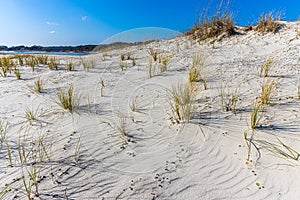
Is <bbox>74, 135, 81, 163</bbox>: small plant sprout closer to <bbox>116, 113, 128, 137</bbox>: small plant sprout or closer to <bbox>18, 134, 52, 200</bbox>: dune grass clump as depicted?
<bbox>18, 134, 52, 200</bbox>: dune grass clump

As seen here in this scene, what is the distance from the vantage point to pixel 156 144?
2447mm

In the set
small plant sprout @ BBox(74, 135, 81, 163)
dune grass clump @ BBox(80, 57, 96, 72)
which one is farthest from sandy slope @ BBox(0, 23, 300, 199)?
dune grass clump @ BBox(80, 57, 96, 72)

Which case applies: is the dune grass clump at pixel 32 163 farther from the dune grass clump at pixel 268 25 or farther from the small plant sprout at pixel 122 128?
the dune grass clump at pixel 268 25

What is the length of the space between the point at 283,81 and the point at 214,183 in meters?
3.18

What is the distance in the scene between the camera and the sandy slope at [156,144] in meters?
1.78

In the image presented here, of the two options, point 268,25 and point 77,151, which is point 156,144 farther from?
point 268,25

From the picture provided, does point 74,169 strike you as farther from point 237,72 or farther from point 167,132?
point 237,72

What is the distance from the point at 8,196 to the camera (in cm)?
169

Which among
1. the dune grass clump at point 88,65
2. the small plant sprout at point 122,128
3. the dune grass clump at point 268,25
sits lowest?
the small plant sprout at point 122,128

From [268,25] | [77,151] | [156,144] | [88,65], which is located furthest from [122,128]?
[268,25]

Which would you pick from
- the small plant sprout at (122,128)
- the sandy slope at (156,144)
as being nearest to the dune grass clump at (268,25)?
the sandy slope at (156,144)

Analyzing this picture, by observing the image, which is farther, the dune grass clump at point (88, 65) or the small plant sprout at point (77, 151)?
the dune grass clump at point (88, 65)

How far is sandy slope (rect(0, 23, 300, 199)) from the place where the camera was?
1780 mm

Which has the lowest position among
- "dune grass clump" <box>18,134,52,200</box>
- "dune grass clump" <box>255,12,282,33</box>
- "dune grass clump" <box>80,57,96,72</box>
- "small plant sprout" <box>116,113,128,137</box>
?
"dune grass clump" <box>18,134,52,200</box>
